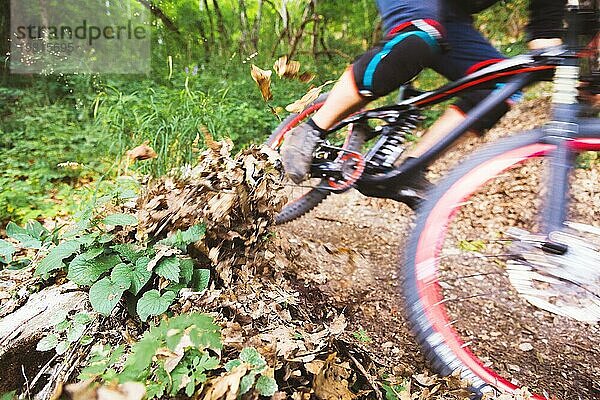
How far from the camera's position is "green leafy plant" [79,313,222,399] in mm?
901

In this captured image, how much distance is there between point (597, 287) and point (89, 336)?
1309mm

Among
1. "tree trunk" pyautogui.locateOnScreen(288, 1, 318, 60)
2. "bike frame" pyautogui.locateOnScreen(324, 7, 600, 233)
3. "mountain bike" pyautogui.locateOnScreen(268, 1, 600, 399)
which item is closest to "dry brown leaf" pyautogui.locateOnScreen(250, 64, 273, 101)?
"mountain bike" pyautogui.locateOnScreen(268, 1, 600, 399)

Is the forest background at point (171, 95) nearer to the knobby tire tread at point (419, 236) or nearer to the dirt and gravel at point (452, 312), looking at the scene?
the dirt and gravel at point (452, 312)

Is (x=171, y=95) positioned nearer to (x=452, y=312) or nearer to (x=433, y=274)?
(x=452, y=312)

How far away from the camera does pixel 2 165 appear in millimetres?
3518

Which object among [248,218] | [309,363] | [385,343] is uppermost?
[248,218]

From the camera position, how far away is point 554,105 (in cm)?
125

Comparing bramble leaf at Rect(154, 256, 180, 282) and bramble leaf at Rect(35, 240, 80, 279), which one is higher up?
bramble leaf at Rect(154, 256, 180, 282)

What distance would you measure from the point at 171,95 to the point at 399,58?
2744mm

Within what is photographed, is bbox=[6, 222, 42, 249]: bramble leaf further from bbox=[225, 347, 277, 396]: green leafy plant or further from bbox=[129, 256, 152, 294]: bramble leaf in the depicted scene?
bbox=[225, 347, 277, 396]: green leafy plant

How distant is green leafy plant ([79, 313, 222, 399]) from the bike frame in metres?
0.87

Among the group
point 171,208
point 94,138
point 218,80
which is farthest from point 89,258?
point 218,80

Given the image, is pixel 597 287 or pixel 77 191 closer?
A: pixel 597 287

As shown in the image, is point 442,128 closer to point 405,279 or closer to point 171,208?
point 405,279
